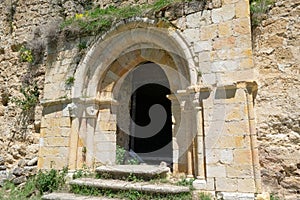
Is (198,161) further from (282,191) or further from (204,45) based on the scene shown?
(204,45)

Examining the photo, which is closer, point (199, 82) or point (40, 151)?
point (199, 82)

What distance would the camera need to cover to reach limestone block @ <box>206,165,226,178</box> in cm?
367

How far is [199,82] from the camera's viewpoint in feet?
13.3

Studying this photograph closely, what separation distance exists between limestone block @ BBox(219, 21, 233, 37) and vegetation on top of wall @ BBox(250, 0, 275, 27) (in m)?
0.57

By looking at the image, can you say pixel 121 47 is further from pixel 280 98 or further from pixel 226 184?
pixel 226 184

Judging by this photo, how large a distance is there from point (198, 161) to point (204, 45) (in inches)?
75.0

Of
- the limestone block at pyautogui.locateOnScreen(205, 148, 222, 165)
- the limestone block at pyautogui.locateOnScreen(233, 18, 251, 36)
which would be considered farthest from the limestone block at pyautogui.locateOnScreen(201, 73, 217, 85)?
the limestone block at pyautogui.locateOnScreen(205, 148, 222, 165)

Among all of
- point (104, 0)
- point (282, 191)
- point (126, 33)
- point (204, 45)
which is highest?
point (104, 0)

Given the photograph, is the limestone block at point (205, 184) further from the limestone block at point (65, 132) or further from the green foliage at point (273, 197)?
the limestone block at point (65, 132)

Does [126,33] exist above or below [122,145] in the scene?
above

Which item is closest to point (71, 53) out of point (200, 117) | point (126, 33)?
point (126, 33)

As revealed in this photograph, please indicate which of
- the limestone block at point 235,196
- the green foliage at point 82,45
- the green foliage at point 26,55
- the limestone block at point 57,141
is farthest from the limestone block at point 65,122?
the limestone block at point 235,196

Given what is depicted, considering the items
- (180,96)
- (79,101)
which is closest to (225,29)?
(180,96)

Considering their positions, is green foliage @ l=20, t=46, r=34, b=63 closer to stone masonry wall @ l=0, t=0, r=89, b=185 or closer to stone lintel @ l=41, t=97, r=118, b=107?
stone masonry wall @ l=0, t=0, r=89, b=185
